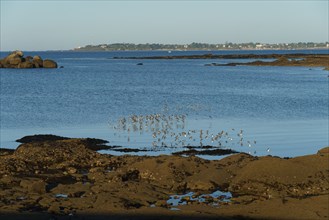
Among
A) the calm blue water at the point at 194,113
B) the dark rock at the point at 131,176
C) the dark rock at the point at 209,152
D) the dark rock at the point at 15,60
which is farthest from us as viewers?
the dark rock at the point at 15,60

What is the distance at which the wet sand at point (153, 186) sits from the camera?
56.6 ft

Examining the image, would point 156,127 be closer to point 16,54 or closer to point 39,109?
point 39,109

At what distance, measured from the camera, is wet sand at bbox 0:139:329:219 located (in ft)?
56.6

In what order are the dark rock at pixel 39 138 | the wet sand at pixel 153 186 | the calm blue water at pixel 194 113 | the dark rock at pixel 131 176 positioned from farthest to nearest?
the calm blue water at pixel 194 113 → the dark rock at pixel 39 138 → the dark rock at pixel 131 176 → the wet sand at pixel 153 186

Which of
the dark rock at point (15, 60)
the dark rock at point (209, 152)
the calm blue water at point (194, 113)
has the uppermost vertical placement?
the dark rock at point (209, 152)

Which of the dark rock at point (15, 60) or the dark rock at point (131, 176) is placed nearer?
the dark rock at point (131, 176)

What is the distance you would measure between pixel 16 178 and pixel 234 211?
25.3ft

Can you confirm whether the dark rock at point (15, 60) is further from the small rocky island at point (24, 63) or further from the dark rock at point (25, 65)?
the dark rock at point (25, 65)

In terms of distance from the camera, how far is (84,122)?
41.7m

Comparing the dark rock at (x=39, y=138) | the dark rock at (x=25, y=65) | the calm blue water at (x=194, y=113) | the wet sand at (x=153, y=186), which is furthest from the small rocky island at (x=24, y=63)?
the wet sand at (x=153, y=186)

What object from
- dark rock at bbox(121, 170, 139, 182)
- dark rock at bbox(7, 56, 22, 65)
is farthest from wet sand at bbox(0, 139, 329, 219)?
dark rock at bbox(7, 56, 22, 65)

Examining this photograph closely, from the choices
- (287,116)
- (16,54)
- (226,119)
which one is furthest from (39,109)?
(16,54)

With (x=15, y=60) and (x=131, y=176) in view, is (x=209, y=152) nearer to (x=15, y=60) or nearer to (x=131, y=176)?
(x=131, y=176)

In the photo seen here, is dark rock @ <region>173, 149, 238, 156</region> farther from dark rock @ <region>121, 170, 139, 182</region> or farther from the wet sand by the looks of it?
dark rock @ <region>121, 170, 139, 182</region>
